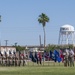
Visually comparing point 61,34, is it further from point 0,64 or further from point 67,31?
point 0,64

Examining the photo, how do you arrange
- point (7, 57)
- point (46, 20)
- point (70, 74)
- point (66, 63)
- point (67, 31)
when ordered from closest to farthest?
point (70, 74)
point (66, 63)
point (7, 57)
point (46, 20)
point (67, 31)

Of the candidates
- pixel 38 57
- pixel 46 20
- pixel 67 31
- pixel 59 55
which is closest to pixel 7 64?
pixel 38 57

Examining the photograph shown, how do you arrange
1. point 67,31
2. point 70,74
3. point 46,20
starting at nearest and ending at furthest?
point 70,74 → point 46,20 → point 67,31

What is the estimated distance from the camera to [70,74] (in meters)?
30.5

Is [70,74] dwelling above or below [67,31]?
below

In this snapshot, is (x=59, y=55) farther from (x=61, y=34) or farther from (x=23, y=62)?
(x=61, y=34)

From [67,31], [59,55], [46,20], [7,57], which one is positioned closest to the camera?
[7,57]

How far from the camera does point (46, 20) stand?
4589 inches

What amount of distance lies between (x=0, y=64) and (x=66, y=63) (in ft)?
30.4

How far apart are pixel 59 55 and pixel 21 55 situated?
7430 millimetres

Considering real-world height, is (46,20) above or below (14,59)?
above

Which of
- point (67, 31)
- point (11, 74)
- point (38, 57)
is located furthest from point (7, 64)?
point (67, 31)

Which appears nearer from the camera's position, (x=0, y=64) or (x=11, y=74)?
(x=11, y=74)

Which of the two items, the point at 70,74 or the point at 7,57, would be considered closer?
the point at 70,74
